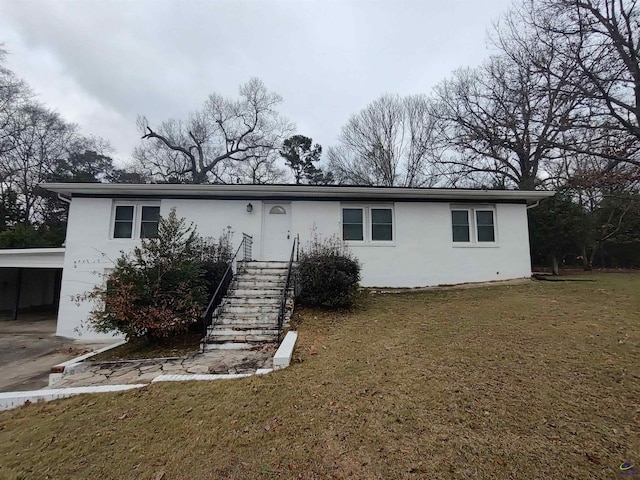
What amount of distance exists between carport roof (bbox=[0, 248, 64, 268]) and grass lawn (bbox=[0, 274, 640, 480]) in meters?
9.55

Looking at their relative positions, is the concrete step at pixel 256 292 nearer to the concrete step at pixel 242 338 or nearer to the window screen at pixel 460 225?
the concrete step at pixel 242 338

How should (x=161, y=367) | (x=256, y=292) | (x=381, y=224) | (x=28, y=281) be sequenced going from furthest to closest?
(x=28, y=281) < (x=381, y=224) < (x=256, y=292) < (x=161, y=367)

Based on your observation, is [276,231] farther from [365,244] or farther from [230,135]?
[230,135]

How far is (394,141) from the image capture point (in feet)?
79.3

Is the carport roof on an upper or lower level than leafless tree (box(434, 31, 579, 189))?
lower

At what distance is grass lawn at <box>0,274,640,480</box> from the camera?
2.54 m

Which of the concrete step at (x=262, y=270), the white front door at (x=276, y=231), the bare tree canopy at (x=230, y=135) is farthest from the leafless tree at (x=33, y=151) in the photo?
the concrete step at (x=262, y=270)

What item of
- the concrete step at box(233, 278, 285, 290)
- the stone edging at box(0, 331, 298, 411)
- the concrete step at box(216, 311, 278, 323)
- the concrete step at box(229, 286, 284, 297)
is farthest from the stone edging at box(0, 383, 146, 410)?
the concrete step at box(233, 278, 285, 290)

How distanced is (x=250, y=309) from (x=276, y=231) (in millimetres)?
4074

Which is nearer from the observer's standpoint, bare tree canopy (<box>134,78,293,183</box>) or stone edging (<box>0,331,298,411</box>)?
stone edging (<box>0,331,298,411</box>)

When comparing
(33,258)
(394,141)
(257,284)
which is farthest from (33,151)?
(394,141)

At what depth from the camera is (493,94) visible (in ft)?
53.2

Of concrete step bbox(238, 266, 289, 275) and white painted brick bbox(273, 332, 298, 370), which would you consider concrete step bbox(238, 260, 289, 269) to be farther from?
white painted brick bbox(273, 332, 298, 370)

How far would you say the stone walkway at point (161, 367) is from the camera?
183 inches
